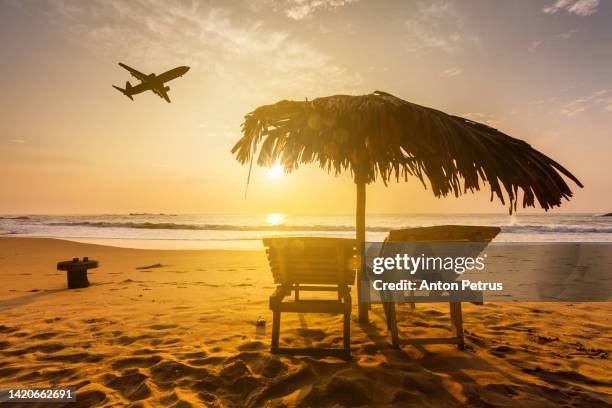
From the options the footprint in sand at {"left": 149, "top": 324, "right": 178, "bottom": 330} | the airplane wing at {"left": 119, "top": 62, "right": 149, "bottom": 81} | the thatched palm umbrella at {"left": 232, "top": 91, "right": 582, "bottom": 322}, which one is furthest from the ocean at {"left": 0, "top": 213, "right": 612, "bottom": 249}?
the thatched palm umbrella at {"left": 232, "top": 91, "right": 582, "bottom": 322}

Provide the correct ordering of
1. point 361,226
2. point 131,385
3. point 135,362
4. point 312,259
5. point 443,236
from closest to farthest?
point 131,385 < point 135,362 < point 443,236 < point 312,259 < point 361,226

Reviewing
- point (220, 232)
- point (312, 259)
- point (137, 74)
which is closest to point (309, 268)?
point (312, 259)

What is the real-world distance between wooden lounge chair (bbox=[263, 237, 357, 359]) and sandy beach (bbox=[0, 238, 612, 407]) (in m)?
0.55

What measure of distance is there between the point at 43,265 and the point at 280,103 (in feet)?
36.1

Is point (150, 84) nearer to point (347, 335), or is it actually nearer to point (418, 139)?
point (418, 139)

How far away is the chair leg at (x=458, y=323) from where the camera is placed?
3.99 meters

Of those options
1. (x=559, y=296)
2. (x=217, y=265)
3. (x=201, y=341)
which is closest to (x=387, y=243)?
(x=201, y=341)

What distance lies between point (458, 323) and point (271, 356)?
226 cm

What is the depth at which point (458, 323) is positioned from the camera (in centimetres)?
405

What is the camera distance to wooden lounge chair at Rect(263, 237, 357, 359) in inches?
151

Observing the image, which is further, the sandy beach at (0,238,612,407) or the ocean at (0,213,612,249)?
the ocean at (0,213,612,249)

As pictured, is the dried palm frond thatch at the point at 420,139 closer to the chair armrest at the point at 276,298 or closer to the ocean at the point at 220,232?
the chair armrest at the point at 276,298

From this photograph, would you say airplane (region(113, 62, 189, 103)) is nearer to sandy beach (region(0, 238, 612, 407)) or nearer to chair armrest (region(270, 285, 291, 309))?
sandy beach (region(0, 238, 612, 407))

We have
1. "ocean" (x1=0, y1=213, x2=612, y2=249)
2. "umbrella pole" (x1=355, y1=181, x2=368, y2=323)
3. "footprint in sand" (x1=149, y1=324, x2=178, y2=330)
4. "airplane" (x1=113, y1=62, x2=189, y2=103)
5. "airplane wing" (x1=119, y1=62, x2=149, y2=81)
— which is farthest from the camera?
"ocean" (x1=0, y1=213, x2=612, y2=249)
